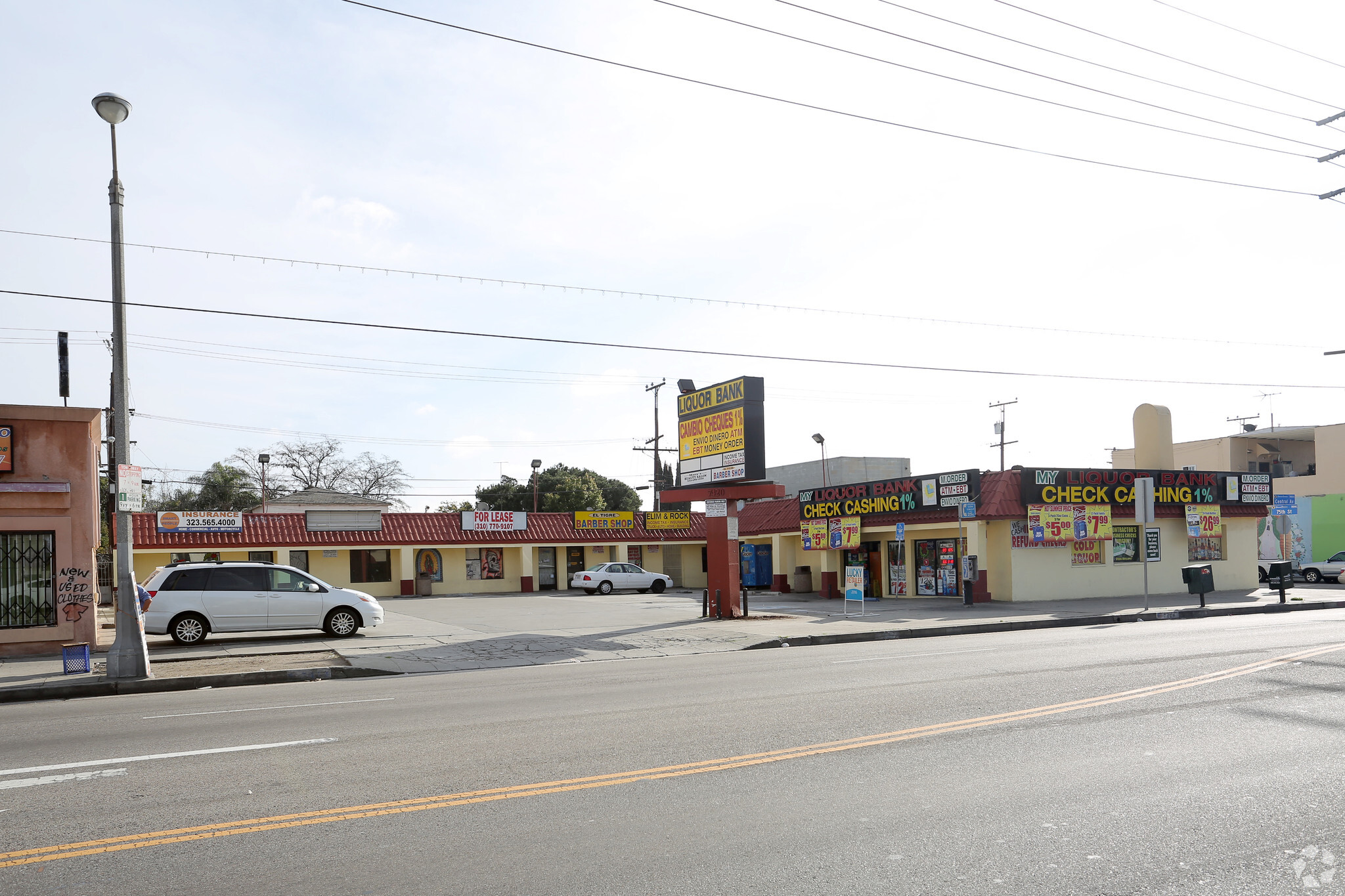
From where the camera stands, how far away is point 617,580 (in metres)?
42.4

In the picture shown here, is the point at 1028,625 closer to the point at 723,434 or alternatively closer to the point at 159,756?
the point at 723,434

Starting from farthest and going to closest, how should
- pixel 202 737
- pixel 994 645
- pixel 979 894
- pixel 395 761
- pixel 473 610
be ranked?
pixel 473 610
pixel 994 645
pixel 202 737
pixel 395 761
pixel 979 894

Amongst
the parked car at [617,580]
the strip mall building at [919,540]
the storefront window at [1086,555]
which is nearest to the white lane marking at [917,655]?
the strip mall building at [919,540]

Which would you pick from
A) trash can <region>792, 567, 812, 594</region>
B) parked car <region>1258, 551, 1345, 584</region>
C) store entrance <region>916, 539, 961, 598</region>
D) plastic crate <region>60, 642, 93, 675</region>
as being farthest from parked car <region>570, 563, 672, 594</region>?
plastic crate <region>60, 642, 93, 675</region>

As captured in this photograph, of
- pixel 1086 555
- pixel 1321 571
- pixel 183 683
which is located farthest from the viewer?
pixel 1321 571

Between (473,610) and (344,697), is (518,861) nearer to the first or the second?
(344,697)

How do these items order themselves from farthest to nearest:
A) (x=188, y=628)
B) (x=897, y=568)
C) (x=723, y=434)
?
(x=897, y=568), (x=723, y=434), (x=188, y=628)

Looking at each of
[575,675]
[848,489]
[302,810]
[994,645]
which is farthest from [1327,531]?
[302,810]

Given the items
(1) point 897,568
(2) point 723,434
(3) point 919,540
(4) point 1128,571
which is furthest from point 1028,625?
(4) point 1128,571

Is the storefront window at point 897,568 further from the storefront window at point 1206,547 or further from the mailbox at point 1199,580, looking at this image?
the storefront window at point 1206,547

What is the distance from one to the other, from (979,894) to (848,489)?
2939 cm

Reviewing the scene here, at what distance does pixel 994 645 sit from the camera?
52.8ft

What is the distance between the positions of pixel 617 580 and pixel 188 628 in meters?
24.5

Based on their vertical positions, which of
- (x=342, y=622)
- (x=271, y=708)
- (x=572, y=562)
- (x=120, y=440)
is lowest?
(x=572, y=562)
